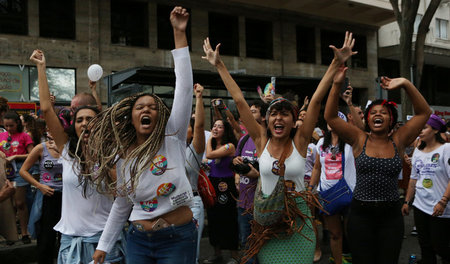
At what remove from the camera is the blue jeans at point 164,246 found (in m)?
2.96

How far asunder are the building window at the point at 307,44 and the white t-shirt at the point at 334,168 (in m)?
16.5

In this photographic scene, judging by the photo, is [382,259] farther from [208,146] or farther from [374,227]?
[208,146]

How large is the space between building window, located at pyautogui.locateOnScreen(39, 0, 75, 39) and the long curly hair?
13808 millimetres

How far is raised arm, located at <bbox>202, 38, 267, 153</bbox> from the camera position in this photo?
406 cm

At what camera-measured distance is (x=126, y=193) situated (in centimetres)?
304

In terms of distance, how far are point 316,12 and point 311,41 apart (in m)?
1.31

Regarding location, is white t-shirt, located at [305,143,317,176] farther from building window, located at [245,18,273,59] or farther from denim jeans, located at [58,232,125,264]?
building window, located at [245,18,273,59]

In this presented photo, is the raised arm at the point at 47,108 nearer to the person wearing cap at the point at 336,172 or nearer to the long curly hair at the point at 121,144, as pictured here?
the long curly hair at the point at 121,144

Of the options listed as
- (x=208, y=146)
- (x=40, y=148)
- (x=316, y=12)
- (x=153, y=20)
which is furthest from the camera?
(x=316, y=12)

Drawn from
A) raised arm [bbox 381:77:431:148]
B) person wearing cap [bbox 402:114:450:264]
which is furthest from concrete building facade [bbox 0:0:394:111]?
raised arm [bbox 381:77:431:148]

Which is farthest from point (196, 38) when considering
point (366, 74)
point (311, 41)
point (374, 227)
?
point (374, 227)

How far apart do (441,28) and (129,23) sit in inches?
711

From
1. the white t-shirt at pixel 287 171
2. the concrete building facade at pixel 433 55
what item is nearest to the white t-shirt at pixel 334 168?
the white t-shirt at pixel 287 171

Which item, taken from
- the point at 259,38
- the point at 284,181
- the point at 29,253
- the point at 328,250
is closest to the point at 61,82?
the point at 259,38
